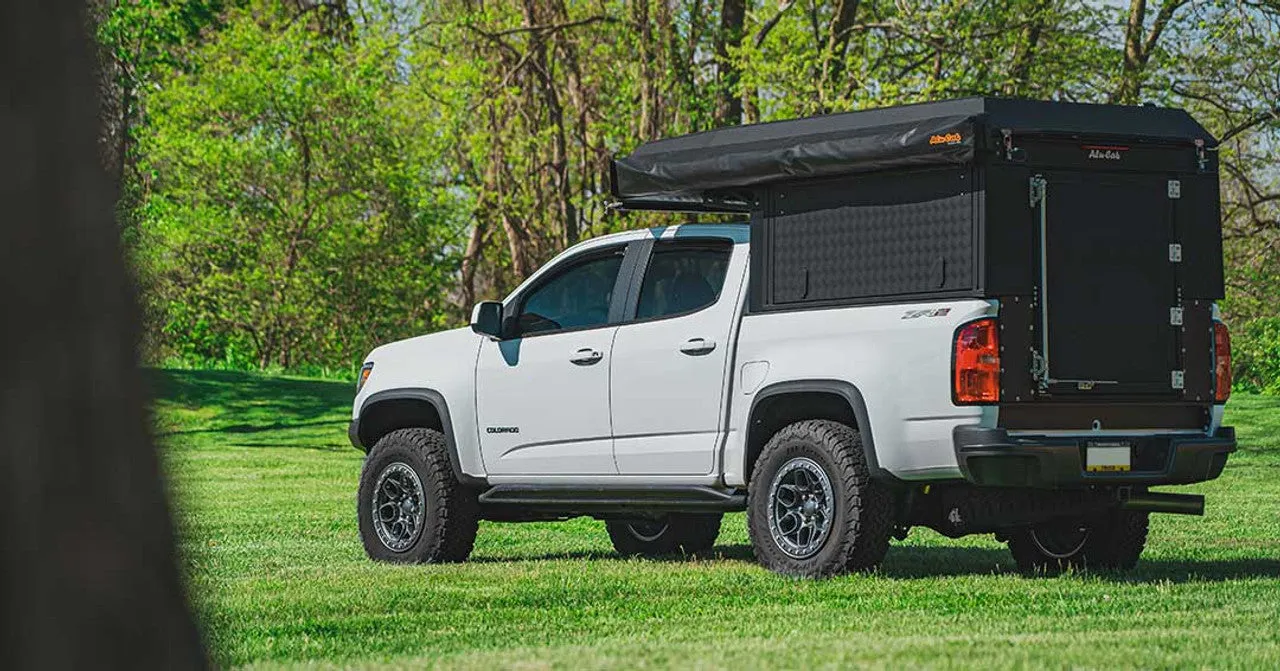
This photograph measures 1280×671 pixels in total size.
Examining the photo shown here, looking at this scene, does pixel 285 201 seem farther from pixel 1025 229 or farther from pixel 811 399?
pixel 1025 229

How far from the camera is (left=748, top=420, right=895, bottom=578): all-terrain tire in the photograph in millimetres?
10375

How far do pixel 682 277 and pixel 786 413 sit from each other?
116 cm

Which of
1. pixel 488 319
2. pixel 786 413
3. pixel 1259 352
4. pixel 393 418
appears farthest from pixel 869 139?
pixel 1259 352

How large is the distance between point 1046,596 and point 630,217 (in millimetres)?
21620

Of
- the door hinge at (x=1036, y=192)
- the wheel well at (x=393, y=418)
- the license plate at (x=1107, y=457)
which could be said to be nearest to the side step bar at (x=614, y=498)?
the wheel well at (x=393, y=418)

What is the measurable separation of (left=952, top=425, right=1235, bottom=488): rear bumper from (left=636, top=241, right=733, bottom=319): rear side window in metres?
2.01

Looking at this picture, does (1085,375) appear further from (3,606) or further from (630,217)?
(630,217)

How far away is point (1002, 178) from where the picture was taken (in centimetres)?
1027

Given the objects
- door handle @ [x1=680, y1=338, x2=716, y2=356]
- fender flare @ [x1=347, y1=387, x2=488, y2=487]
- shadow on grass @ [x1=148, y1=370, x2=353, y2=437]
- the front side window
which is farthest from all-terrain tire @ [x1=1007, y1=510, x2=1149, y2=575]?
shadow on grass @ [x1=148, y1=370, x2=353, y2=437]

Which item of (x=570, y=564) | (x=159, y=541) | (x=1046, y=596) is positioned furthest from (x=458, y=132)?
(x=159, y=541)

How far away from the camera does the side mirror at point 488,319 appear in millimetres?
12266

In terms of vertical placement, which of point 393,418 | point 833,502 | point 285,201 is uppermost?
point 285,201

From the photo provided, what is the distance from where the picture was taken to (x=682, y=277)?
462 inches

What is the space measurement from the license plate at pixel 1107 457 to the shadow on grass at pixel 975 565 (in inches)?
29.1
